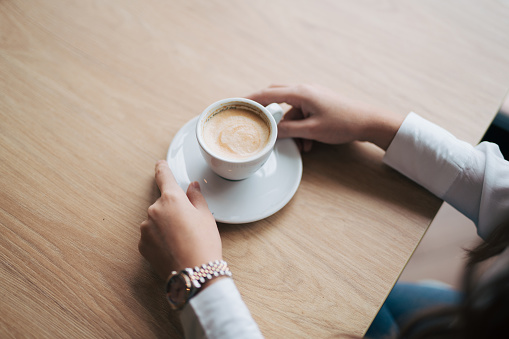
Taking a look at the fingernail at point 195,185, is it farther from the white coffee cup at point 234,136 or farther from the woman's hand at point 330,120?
the woman's hand at point 330,120

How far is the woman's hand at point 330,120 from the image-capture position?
2.52ft

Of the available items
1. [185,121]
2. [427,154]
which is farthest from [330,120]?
[185,121]

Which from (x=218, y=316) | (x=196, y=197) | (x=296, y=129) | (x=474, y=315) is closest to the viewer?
(x=474, y=315)

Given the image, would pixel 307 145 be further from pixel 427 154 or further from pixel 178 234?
pixel 178 234

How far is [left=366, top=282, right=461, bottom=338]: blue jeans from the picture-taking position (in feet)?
2.69

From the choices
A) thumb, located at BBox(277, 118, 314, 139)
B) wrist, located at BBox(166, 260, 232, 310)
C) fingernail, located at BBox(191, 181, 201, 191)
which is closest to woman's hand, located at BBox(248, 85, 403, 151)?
thumb, located at BBox(277, 118, 314, 139)

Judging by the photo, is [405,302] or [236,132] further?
[405,302]

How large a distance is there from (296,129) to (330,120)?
8 cm

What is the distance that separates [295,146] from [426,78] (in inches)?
17.0

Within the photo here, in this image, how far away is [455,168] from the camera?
28.3 inches

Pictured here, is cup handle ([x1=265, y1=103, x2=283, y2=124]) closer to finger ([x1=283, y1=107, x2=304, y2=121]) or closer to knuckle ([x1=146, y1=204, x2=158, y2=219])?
finger ([x1=283, y1=107, x2=304, y2=121])

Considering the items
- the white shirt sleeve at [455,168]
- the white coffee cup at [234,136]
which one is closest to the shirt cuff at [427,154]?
the white shirt sleeve at [455,168]

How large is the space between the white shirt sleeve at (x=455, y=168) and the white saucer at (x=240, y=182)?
23cm

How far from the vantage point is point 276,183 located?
2.37 ft
